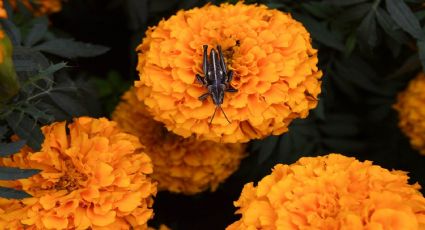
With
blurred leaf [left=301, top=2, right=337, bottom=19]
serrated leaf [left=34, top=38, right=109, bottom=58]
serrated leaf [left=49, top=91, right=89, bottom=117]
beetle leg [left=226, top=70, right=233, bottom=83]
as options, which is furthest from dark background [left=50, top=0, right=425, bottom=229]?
beetle leg [left=226, top=70, right=233, bottom=83]

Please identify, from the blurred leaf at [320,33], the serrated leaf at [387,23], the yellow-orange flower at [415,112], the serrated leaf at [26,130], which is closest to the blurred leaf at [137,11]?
the blurred leaf at [320,33]

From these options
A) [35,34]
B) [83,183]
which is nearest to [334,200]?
[83,183]

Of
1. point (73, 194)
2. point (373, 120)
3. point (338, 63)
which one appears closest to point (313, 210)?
point (73, 194)

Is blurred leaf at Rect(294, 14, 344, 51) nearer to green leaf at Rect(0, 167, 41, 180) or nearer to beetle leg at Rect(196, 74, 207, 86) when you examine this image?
beetle leg at Rect(196, 74, 207, 86)

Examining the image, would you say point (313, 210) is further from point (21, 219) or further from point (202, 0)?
point (202, 0)

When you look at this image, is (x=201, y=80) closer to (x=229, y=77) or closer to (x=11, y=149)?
(x=229, y=77)

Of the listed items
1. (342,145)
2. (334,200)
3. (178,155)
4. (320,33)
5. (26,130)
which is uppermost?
(320,33)

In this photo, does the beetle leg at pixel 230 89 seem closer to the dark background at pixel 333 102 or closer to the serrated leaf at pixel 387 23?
the dark background at pixel 333 102
